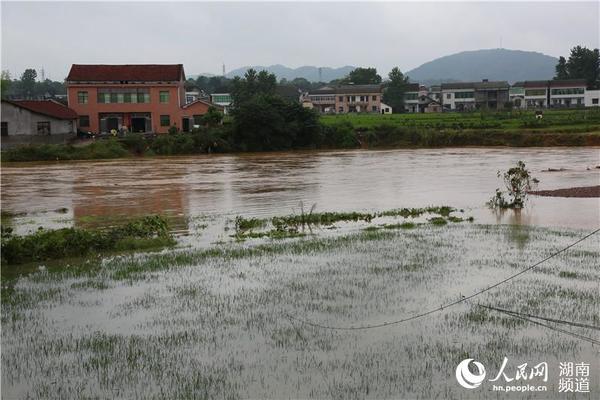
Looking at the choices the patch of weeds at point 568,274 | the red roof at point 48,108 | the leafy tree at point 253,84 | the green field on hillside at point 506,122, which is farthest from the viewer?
the leafy tree at point 253,84

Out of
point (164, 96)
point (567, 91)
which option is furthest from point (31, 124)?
point (567, 91)

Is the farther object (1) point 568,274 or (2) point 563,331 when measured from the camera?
(1) point 568,274

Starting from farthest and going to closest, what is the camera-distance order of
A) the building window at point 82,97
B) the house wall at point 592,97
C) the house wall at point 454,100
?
the house wall at point 454,100, the house wall at point 592,97, the building window at point 82,97

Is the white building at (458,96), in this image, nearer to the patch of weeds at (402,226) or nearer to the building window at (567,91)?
the building window at (567,91)

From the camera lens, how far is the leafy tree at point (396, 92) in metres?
107

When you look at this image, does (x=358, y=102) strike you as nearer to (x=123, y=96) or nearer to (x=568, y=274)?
(x=123, y=96)

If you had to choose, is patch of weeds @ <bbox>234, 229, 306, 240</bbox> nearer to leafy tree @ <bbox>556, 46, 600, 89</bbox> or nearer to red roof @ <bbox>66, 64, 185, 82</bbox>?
red roof @ <bbox>66, 64, 185, 82</bbox>

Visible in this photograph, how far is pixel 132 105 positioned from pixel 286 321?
52.3 m

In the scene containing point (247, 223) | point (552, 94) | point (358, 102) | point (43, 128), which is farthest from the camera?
point (358, 102)

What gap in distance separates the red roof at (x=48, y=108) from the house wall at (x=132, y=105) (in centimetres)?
136

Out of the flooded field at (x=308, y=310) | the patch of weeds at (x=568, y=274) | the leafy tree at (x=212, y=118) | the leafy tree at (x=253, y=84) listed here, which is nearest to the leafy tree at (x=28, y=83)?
the leafy tree at (x=253, y=84)

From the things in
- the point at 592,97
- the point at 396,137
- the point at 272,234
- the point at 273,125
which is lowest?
the point at 272,234

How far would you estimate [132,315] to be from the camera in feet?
33.5

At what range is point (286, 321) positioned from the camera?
9.71 m
